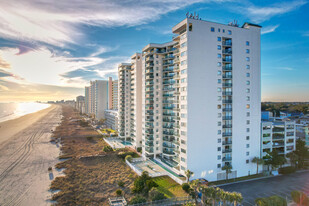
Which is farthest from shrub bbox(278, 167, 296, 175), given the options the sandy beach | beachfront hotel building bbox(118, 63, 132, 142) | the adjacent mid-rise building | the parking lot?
beachfront hotel building bbox(118, 63, 132, 142)

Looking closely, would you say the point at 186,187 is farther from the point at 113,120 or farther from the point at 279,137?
the point at 113,120

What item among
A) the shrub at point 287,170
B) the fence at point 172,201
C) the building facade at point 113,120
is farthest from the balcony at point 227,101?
the building facade at point 113,120

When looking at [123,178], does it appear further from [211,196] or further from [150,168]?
[211,196]

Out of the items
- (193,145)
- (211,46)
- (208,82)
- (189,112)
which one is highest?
(211,46)

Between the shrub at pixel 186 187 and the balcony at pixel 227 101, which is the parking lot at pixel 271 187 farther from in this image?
the balcony at pixel 227 101

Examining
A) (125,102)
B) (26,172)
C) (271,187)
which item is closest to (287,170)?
(271,187)

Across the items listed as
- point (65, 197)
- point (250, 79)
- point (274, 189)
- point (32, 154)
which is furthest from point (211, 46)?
point (32, 154)
